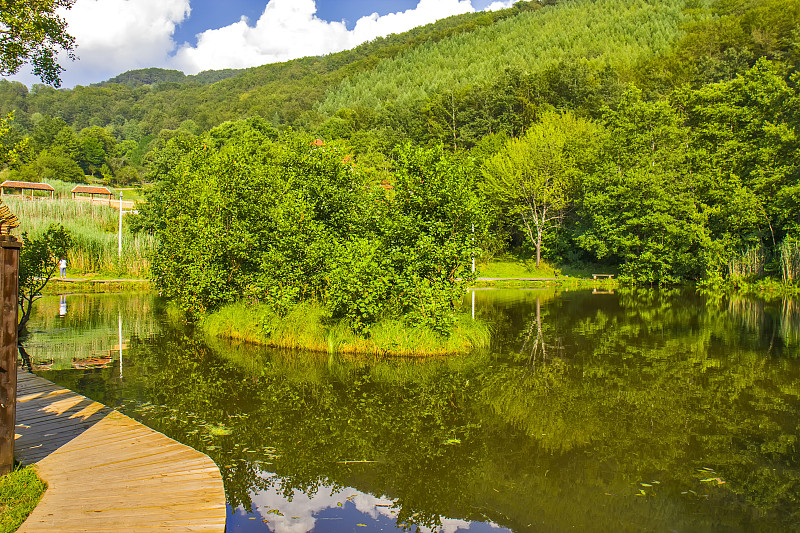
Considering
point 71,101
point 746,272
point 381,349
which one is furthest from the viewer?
point 71,101

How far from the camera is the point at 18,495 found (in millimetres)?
4949

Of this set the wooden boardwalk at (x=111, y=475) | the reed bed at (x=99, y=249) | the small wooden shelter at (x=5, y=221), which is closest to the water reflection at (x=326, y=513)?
the wooden boardwalk at (x=111, y=475)

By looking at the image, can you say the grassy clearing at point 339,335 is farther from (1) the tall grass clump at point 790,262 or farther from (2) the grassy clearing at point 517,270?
(2) the grassy clearing at point 517,270

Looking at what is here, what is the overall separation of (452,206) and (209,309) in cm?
893

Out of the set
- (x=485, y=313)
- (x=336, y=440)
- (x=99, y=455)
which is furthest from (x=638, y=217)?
(x=99, y=455)

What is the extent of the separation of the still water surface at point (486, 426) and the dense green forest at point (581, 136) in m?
3.59

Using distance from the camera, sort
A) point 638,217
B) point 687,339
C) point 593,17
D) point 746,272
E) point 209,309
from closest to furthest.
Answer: point 687,339 < point 209,309 < point 746,272 < point 638,217 < point 593,17

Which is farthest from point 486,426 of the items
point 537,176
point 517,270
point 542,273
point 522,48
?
point 522,48

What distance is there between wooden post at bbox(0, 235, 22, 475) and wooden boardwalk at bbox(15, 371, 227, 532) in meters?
0.47

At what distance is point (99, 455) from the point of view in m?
6.05

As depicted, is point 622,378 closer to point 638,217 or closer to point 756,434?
point 756,434

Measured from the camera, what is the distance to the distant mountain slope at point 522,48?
269 feet

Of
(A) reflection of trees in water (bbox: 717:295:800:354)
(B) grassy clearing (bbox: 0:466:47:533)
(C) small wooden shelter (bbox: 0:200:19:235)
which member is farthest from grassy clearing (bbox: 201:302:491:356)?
(C) small wooden shelter (bbox: 0:200:19:235)

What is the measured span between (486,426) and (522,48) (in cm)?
9582
